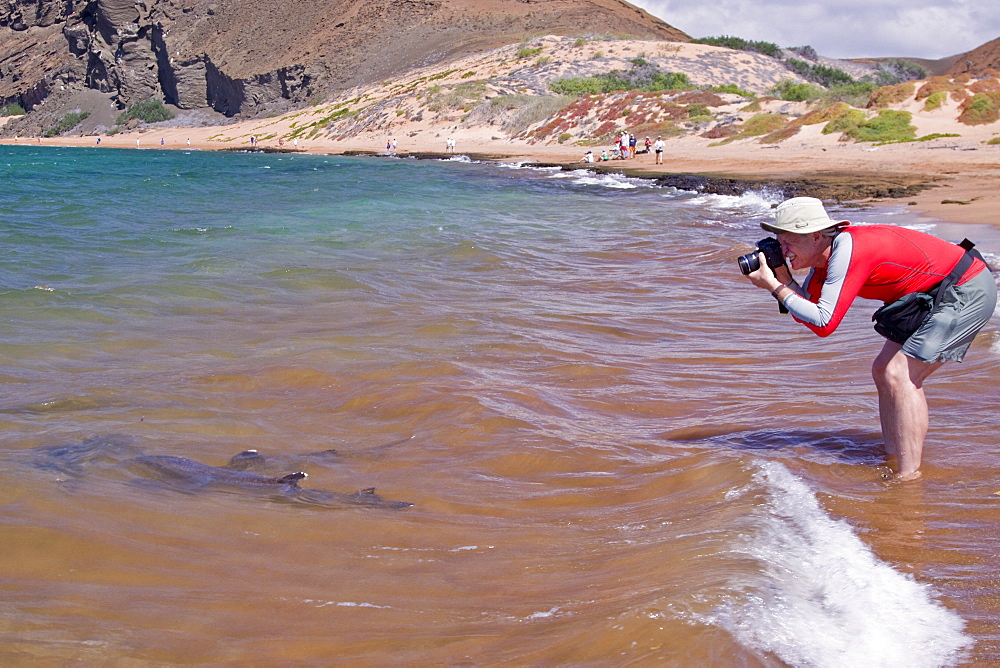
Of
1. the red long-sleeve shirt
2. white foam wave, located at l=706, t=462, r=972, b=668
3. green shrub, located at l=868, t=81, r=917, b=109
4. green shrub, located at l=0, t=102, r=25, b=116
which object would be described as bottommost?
white foam wave, located at l=706, t=462, r=972, b=668

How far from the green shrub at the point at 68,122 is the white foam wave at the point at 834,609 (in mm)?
101461

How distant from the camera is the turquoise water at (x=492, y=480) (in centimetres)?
279

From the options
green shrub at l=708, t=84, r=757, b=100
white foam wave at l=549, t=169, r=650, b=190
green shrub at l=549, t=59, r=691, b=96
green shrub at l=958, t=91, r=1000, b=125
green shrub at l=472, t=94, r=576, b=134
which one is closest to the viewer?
white foam wave at l=549, t=169, r=650, b=190

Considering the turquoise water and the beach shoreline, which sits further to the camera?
the beach shoreline

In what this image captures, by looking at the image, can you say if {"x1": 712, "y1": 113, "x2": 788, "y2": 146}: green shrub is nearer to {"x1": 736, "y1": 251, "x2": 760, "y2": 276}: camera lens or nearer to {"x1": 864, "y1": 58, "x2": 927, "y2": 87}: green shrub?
{"x1": 736, "y1": 251, "x2": 760, "y2": 276}: camera lens

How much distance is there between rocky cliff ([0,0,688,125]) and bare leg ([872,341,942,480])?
8065 cm

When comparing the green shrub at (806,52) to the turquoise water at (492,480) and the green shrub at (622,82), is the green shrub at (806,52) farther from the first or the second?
the turquoise water at (492,480)

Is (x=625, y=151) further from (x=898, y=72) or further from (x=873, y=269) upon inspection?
(x=898, y=72)

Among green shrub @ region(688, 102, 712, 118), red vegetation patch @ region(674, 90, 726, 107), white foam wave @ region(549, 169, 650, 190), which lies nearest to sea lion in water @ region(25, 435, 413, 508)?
white foam wave @ region(549, 169, 650, 190)

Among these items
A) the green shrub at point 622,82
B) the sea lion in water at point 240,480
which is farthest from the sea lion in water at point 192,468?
the green shrub at point 622,82

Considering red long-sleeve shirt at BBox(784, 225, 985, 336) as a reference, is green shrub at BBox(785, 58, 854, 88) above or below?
above

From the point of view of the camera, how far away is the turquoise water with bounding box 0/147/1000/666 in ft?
9.15

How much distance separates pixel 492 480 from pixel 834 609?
1929mm

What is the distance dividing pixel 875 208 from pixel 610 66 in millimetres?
52808
